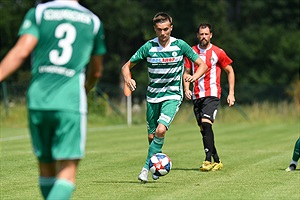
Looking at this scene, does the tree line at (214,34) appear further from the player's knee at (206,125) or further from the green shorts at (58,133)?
the green shorts at (58,133)

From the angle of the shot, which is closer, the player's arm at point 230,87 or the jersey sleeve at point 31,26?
the jersey sleeve at point 31,26

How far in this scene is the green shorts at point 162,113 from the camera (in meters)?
11.3

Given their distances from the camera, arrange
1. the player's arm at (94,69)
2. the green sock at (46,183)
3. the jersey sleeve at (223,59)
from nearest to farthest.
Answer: the green sock at (46,183)
the player's arm at (94,69)
the jersey sleeve at (223,59)

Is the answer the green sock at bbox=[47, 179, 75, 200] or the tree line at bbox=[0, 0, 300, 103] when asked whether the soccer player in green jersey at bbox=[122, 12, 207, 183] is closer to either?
the green sock at bbox=[47, 179, 75, 200]

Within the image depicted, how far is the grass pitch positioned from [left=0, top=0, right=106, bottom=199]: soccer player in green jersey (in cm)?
293

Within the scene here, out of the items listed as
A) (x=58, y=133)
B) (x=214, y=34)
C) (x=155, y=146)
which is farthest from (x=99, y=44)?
(x=214, y=34)

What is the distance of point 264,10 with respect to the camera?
6044 centimetres

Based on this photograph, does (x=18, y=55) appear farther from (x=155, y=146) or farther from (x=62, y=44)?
(x=155, y=146)

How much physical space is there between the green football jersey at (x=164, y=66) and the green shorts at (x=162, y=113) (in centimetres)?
7

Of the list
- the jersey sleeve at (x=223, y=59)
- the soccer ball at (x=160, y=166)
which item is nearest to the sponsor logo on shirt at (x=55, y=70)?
the soccer ball at (x=160, y=166)

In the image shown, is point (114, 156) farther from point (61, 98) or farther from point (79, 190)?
point (61, 98)

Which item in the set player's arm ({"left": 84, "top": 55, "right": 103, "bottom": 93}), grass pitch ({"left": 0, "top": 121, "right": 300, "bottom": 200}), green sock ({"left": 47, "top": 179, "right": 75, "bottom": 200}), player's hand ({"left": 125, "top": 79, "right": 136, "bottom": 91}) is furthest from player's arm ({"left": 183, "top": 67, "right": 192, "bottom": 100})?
green sock ({"left": 47, "top": 179, "right": 75, "bottom": 200})

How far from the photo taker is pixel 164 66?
37.5 feet

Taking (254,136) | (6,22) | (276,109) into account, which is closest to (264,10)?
(6,22)
